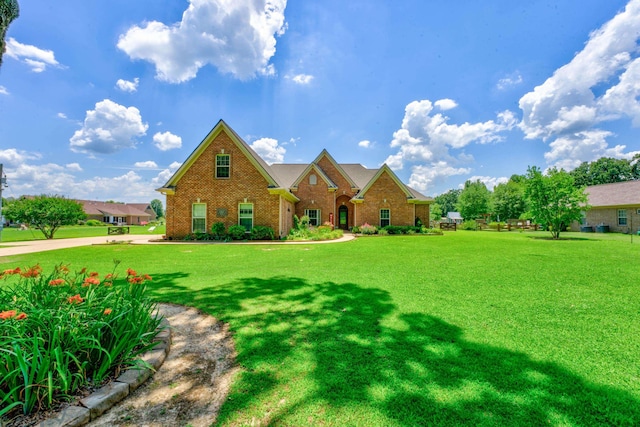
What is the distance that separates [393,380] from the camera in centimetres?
260

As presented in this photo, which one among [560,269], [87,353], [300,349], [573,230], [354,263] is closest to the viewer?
[87,353]

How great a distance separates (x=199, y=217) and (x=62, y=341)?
16620mm

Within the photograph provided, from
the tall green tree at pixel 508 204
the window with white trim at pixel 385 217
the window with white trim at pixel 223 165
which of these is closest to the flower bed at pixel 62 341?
the window with white trim at pixel 223 165

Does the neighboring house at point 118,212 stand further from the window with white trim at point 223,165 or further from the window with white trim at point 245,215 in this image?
the window with white trim at point 245,215

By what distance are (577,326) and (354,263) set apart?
18.7 ft

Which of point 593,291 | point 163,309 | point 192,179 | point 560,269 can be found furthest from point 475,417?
point 192,179

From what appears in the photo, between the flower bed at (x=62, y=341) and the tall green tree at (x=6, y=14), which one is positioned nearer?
the flower bed at (x=62, y=341)

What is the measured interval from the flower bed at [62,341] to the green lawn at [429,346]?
1222 mm

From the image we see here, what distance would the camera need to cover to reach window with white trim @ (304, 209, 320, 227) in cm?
2506

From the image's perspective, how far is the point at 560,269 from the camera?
748cm

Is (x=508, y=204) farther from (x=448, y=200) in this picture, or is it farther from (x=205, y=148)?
(x=448, y=200)

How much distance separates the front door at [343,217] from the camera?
27.8 m

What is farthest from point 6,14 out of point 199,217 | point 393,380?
point 199,217

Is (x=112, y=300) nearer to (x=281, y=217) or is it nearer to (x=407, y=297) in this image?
(x=407, y=297)
